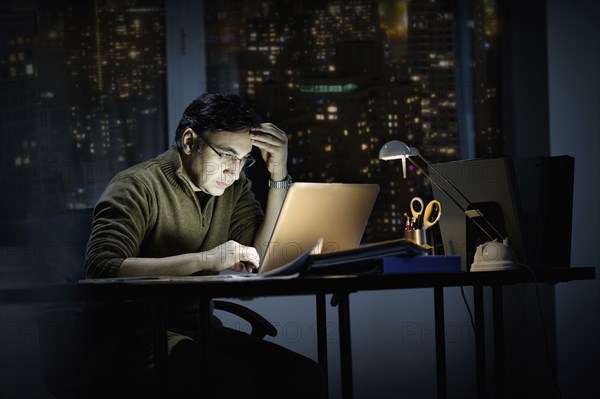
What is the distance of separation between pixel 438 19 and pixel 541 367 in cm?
158

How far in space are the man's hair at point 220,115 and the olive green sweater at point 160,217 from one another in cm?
12

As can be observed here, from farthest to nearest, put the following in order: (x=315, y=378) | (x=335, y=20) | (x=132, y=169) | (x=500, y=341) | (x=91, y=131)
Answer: (x=335, y=20), (x=91, y=131), (x=132, y=169), (x=315, y=378), (x=500, y=341)

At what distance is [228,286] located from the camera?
1409 millimetres

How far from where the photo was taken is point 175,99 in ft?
10.0

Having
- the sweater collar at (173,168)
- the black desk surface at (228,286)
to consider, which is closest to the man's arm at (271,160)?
the sweater collar at (173,168)

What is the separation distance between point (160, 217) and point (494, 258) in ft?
3.16

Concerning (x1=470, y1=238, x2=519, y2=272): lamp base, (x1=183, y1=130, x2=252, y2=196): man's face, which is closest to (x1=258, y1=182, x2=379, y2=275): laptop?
(x1=470, y1=238, x2=519, y2=272): lamp base

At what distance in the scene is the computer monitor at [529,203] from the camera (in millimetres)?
1874

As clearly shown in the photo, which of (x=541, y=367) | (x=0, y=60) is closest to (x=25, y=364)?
(x=0, y=60)

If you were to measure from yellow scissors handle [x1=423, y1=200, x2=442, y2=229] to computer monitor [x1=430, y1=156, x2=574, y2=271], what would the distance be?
0.10 m

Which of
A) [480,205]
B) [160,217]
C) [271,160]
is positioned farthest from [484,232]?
[160,217]

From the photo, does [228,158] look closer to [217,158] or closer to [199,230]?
[217,158]

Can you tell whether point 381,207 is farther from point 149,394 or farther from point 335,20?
point 149,394

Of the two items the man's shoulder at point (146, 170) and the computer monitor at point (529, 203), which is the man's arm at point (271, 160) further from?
the computer monitor at point (529, 203)
